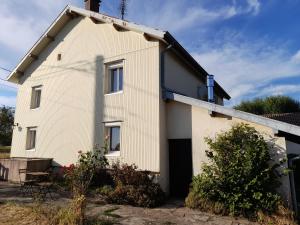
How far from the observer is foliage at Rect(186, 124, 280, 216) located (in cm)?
823

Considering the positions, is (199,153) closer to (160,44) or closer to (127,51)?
(160,44)

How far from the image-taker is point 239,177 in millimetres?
8461

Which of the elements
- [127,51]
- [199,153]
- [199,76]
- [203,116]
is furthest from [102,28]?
[199,153]

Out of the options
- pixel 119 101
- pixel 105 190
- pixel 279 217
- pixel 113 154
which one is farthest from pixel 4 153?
pixel 279 217

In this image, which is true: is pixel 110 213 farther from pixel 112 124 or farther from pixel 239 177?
pixel 112 124

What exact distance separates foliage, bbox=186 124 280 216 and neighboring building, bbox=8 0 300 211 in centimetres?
53

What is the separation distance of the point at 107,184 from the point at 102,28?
25.9 feet

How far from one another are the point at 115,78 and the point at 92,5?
5.43m

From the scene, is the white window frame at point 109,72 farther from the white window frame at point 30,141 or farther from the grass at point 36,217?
the grass at point 36,217

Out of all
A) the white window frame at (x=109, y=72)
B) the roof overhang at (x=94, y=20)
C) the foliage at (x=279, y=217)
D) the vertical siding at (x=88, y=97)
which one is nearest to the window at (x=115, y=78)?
the white window frame at (x=109, y=72)

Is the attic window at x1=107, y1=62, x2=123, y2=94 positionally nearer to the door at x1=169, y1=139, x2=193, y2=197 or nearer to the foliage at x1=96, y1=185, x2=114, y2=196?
the door at x1=169, y1=139, x2=193, y2=197

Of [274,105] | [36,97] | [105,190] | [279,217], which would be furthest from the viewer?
[274,105]

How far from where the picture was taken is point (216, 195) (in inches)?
349

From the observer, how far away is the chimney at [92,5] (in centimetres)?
1578
